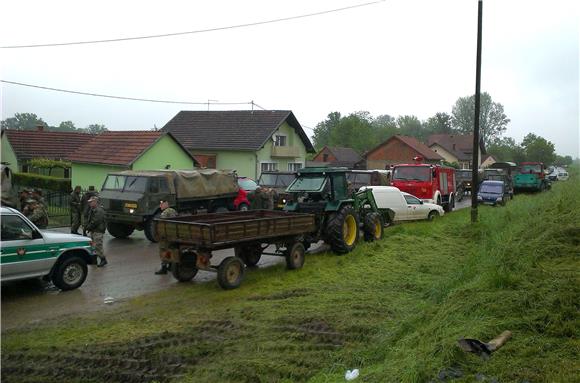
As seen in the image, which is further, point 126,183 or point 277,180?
point 277,180

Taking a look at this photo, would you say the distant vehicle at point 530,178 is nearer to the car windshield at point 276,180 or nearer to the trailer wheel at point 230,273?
the car windshield at point 276,180

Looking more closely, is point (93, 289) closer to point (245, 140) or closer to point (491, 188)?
point (245, 140)

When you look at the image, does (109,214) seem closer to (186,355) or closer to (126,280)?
(126,280)

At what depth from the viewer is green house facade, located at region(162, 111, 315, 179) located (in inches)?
1355

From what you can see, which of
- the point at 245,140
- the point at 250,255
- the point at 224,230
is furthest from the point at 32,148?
the point at 224,230

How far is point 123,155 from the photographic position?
24.9m

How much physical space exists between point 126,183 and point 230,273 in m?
7.36

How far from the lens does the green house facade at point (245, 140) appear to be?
34.4 metres

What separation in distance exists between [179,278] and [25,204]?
656 cm

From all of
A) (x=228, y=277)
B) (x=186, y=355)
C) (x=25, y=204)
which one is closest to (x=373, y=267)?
(x=228, y=277)

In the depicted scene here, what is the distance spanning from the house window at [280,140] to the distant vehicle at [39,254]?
87.1ft

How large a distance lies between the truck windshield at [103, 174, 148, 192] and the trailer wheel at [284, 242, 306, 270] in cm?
602

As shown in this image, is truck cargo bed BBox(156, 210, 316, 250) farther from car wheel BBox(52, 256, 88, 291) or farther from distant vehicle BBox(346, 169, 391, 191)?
distant vehicle BBox(346, 169, 391, 191)

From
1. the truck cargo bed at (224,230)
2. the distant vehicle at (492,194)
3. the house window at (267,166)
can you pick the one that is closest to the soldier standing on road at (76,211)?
the truck cargo bed at (224,230)
